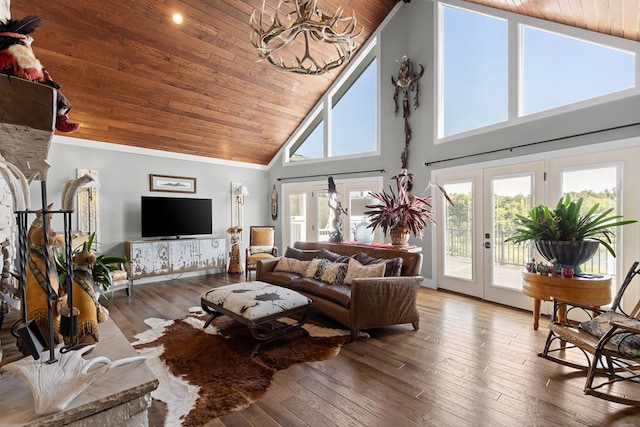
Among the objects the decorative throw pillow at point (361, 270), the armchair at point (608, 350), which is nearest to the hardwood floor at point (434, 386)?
the armchair at point (608, 350)

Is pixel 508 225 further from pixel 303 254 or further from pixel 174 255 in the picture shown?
pixel 174 255

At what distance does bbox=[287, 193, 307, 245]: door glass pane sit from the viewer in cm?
690

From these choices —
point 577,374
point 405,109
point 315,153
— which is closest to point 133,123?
point 315,153

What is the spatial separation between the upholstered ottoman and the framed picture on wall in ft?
11.0

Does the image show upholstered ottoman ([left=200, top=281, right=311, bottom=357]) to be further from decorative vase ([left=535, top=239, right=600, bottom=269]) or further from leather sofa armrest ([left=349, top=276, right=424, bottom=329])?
decorative vase ([left=535, top=239, right=600, bottom=269])

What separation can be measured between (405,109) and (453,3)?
1664mm

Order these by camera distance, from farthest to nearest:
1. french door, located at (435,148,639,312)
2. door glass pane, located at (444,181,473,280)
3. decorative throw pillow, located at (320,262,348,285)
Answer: door glass pane, located at (444,181,473,280) → decorative throw pillow, located at (320,262,348,285) → french door, located at (435,148,639,312)

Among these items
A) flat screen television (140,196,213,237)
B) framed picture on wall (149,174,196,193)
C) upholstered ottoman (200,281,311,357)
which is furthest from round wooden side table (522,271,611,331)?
framed picture on wall (149,174,196,193)

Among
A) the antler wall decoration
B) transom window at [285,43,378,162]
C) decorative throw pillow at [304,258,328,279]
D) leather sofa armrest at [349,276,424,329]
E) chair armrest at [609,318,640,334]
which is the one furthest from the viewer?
transom window at [285,43,378,162]

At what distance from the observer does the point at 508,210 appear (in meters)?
4.11

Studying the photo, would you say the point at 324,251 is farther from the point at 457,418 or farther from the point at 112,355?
the point at 112,355

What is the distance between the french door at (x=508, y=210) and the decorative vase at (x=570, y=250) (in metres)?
0.67

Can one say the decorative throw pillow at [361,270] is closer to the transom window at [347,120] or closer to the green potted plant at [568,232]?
the green potted plant at [568,232]

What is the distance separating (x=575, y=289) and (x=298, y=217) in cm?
514
